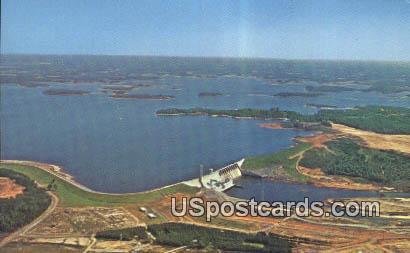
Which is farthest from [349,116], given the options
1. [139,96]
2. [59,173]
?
[59,173]

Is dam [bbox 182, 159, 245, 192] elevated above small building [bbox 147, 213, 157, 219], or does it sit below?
above

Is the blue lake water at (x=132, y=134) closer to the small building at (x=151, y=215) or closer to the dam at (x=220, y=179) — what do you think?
the dam at (x=220, y=179)

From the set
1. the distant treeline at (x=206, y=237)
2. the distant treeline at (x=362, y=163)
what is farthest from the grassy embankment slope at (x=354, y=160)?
the distant treeline at (x=206, y=237)

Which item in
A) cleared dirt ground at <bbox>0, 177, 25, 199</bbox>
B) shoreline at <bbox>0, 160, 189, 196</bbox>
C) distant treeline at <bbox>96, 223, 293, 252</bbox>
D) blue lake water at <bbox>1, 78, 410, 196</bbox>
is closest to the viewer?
distant treeline at <bbox>96, 223, 293, 252</bbox>

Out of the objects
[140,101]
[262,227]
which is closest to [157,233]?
[262,227]

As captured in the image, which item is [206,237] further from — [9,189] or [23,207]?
[9,189]

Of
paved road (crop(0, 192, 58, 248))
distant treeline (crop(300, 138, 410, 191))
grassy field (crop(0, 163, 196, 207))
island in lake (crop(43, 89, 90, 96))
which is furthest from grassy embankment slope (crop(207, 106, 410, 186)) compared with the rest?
island in lake (crop(43, 89, 90, 96))

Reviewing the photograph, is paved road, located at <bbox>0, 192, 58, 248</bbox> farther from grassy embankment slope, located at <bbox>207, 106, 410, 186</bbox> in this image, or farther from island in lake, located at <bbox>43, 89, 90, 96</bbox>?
island in lake, located at <bbox>43, 89, 90, 96</bbox>
